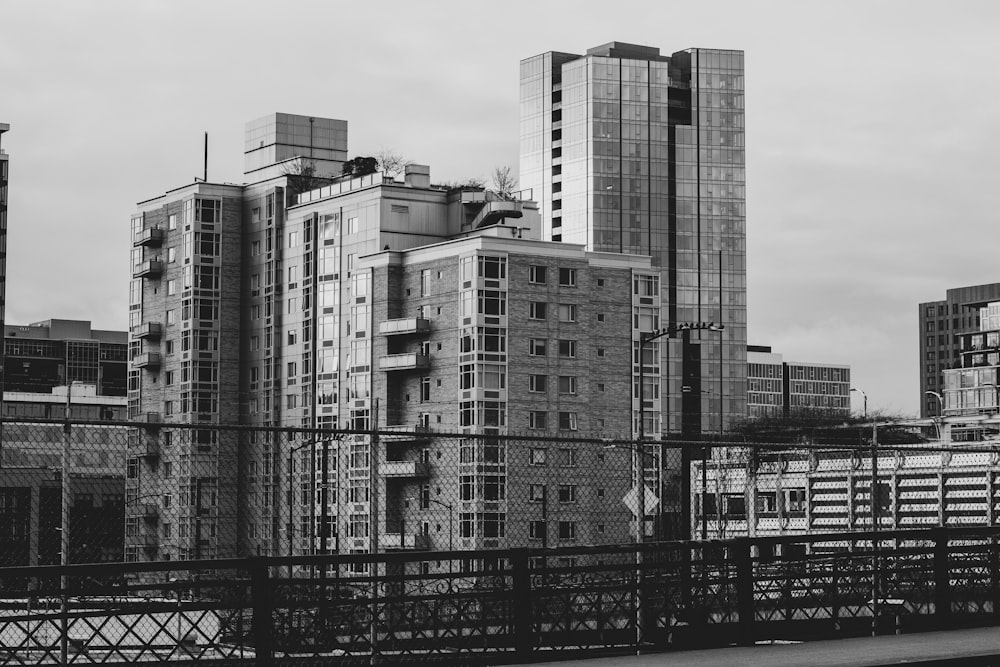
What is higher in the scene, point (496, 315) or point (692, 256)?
point (692, 256)

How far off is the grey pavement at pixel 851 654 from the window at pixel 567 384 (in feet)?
258

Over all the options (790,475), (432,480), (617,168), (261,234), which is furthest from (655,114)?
(790,475)

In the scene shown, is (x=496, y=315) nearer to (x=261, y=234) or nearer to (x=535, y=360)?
(x=535, y=360)

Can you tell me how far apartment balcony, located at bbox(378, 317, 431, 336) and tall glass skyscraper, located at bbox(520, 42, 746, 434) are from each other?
61.7 meters

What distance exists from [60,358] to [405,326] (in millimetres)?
84824

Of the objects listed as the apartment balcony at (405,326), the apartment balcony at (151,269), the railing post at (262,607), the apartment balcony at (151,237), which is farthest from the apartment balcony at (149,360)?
the railing post at (262,607)

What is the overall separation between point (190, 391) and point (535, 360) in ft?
86.3

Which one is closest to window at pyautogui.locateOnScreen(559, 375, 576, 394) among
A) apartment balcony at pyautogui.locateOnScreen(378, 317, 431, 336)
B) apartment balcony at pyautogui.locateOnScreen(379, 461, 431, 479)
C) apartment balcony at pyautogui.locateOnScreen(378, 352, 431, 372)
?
apartment balcony at pyautogui.locateOnScreen(378, 352, 431, 372)

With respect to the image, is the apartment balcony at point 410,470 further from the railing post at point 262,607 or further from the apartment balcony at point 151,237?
the railing post at point 262,607

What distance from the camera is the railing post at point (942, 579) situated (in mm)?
16953

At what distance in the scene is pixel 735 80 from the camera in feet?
531

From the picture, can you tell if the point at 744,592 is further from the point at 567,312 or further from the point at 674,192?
the point at 674,192

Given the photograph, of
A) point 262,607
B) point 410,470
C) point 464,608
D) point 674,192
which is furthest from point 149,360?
point 262,607

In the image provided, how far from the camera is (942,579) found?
1711cm
